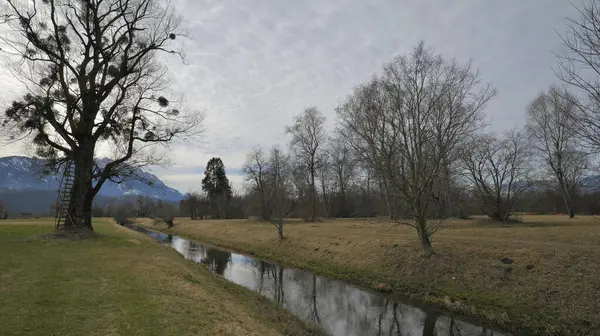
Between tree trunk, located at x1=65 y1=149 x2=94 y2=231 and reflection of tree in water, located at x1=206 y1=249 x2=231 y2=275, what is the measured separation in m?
7.48

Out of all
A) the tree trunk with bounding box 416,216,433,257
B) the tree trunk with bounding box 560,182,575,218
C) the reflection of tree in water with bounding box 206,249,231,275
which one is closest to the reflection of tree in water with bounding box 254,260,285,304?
the reflection of tree in water with bounding box 206,249,231,275

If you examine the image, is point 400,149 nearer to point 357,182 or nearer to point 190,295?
point 190,295

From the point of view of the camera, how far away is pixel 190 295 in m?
9.74

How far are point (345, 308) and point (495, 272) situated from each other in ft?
20.1

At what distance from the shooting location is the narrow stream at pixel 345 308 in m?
11.2

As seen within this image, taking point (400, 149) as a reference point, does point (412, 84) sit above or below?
above

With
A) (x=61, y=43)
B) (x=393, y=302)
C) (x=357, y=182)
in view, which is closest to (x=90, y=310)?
(x=393, y=302)

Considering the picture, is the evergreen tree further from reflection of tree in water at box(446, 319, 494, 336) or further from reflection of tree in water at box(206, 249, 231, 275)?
reflection of tree in water at box(446, 319, 494, 336)

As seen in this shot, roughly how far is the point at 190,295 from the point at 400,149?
41.0ft

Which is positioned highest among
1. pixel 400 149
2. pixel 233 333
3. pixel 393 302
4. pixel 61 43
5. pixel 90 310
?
pixel 61 43

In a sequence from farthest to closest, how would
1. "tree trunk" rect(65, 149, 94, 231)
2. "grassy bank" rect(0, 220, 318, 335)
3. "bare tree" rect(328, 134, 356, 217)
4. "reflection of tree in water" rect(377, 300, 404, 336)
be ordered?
1. "bare tree" rect(328, 134, 356, 217)
2. "tree trunk" rect(65, 149, 94, 231)
3. "reflection of tree in water" rect(377, 300, 404, 336)
4. "grassy bank" rect(0, 220, 318, 335)

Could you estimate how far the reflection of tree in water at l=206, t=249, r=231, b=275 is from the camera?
22.1m

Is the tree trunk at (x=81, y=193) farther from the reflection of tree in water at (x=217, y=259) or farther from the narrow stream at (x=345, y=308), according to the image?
the narrow stream at (x=345, y=308)

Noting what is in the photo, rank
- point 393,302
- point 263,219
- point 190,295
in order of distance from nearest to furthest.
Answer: point 190,295 < point 393,302 < point 263,219
